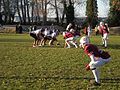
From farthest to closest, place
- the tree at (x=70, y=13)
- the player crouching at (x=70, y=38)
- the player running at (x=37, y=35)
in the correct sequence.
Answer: the tree at (x=70, y=13)
the player running at (x=37, y=35)
the player crouching at (x=70, y=38)

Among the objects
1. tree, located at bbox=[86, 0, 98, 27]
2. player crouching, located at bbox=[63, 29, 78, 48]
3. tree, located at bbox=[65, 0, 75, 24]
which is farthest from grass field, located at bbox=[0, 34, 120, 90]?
tree, located at bbox=[65, 0, 75, 24]

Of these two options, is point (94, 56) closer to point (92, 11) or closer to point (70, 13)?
point (92, 11)

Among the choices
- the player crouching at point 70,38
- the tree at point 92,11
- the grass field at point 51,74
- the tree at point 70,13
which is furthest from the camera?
the tree at point 70,13

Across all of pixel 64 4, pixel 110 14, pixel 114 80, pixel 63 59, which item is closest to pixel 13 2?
pixel 64 4

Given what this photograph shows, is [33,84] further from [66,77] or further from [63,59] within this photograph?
[63,59]

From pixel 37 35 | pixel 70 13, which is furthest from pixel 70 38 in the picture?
pixel 70 13

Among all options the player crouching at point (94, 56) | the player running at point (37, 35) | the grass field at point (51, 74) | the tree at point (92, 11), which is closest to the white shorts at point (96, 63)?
the player crouching at point (94, 56)

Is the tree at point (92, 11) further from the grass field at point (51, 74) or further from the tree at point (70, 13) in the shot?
the grass field at point (51, 74)

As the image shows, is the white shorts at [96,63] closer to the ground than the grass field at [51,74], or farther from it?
farther from it

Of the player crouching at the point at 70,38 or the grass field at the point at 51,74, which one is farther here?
the player crouching at the point at 70,38

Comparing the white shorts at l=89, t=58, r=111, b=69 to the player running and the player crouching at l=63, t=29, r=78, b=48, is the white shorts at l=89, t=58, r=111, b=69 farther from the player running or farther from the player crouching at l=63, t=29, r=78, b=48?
the player running

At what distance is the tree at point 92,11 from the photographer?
91.3m

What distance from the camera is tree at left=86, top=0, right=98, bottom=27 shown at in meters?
91.3

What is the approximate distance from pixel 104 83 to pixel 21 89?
3.06 metres
